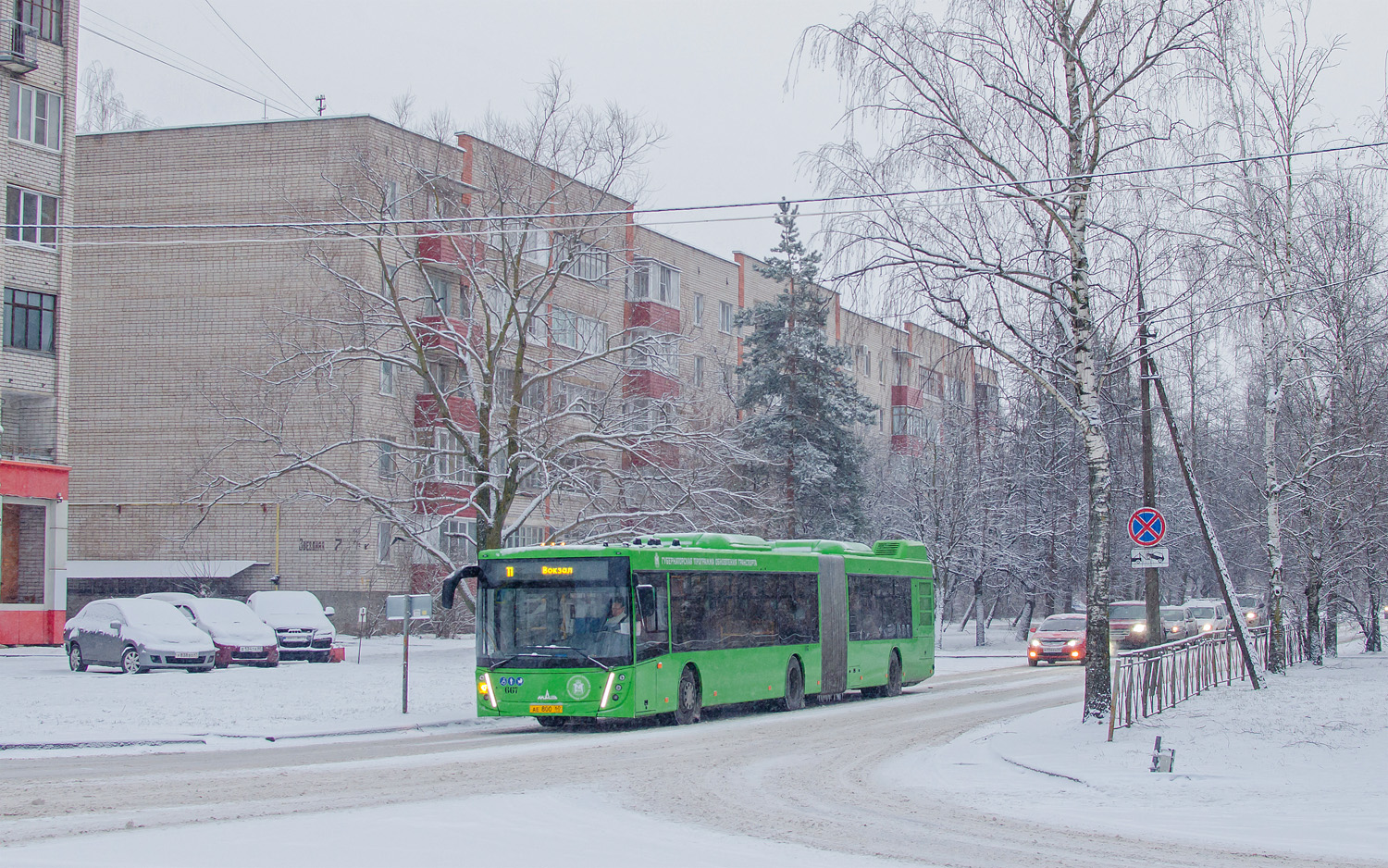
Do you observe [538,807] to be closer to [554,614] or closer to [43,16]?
[554,614]

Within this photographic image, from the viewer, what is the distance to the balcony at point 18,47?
38938 mm

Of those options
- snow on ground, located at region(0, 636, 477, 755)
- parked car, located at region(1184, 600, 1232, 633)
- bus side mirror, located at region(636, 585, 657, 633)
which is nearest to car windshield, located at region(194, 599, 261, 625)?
snow on ground, located at region(0, 636, 477, 755)

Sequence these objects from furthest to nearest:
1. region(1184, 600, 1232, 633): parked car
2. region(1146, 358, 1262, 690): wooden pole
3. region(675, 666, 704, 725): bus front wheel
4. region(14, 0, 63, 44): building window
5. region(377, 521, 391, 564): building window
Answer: region(377, 521, 391, 564): building window < region(1184, 600, 1232, 633): parked car < region(14, 0, 63, 44): building window < region(1146, 358, 1262, 690): wooden pole < region(675, 666, 704, 725): bus front wheel

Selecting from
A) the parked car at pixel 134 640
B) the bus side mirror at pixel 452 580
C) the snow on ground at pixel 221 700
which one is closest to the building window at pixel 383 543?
the snow on ground at pixel 221 700

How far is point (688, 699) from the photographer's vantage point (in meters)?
22.1

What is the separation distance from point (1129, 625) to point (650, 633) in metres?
23.1

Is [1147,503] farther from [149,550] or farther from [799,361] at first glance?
[149,550]

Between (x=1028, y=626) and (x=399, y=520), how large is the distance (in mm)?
32737

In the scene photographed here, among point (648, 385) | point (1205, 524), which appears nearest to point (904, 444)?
point (648, 385)

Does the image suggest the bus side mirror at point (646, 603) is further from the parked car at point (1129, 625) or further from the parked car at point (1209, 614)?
the parked car at point (1209, 614)

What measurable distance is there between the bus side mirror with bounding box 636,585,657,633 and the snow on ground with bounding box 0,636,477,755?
384 cm

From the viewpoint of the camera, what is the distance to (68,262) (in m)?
40.8

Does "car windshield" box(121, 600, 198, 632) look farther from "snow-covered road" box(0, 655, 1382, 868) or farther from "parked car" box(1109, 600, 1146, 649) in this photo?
"parked car" box(1109, 600, 1146, 649)

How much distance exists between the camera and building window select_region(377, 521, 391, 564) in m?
45.7
